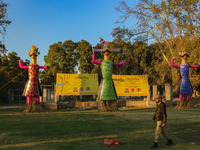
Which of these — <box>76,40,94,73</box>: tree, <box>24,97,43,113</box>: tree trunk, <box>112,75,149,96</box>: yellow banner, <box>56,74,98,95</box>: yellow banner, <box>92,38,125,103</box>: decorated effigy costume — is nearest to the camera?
<box>92,38,125,103</box>: decorated effigy costume

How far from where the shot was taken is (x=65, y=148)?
5.40m

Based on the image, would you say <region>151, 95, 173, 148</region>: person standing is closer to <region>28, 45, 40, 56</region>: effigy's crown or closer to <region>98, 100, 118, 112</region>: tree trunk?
<region>98, 100, 118, 112</region>: tree trunk

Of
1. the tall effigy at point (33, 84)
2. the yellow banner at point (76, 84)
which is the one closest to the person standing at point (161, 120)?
the tall effigy at point (33, 84)

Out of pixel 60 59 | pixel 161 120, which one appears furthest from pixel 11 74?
pixel 161 120

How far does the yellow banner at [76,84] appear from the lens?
19.0 metres

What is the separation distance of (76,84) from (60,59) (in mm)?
14302

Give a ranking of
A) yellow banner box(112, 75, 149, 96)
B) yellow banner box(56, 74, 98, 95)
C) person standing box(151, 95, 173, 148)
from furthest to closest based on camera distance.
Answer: yellow banner box(112, 75, 149, 96)
yellow banner box(56, 74, 98, 95)
person standing box(151, 95, 173, 148)

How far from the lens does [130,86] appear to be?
66.7 feet

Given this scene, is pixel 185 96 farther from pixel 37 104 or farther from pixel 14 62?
pixel 14 62

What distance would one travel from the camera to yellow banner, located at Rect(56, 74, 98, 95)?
19.0 m

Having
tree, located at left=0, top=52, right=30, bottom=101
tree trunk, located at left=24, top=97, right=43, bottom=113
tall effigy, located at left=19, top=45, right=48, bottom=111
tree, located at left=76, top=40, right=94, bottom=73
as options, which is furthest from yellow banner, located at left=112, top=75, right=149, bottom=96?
tree, located at left=0, top=52, right=30, bottom=101

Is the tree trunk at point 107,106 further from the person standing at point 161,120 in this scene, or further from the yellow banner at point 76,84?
the person standing at point 161,120

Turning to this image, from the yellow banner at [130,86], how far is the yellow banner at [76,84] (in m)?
2.22

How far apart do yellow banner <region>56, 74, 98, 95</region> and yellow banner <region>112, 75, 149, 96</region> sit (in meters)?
2.22
